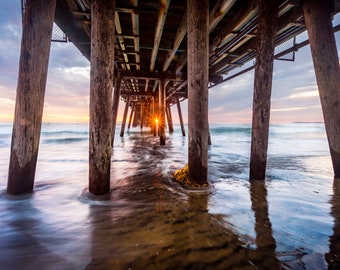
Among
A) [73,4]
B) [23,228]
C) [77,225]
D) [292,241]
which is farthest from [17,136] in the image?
[292,241]

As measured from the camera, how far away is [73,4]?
3.57 meters

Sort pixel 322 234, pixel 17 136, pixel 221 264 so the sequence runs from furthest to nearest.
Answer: pixel 17 136 → pixel 322 234 → pixel 221 264

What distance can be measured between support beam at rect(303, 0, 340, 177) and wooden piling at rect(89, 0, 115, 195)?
10.1ft

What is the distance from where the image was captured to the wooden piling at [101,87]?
2.28 meters

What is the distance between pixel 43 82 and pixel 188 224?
2477 mm

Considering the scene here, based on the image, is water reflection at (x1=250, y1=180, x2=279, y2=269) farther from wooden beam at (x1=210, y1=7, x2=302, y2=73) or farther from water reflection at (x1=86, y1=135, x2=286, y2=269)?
wooden beam at (x1=210, y1=7, x2=302, y2=73)

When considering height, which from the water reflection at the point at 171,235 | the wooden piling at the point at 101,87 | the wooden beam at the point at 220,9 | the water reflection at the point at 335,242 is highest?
the wooden beam at the point at 220,9

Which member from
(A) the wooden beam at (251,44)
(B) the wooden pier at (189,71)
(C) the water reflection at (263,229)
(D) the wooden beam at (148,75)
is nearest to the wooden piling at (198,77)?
(B) the wooden pier at (189,71)

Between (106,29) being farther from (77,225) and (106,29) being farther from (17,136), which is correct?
(77,225)

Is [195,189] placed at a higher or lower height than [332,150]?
lower

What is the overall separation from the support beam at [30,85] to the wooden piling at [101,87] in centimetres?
62

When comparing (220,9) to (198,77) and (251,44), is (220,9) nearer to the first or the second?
(198,77)

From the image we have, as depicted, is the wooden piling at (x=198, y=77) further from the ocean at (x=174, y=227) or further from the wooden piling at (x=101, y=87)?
the wooden piling at (x=101, y=87)

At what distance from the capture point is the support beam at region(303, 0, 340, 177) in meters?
2.83
